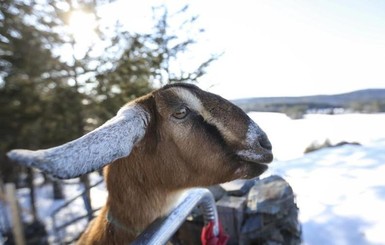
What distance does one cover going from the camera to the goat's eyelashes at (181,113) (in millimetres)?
1770

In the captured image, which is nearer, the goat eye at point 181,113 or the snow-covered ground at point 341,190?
the goat eye at point 181,113

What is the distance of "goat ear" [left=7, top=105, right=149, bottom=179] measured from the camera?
2.98 ft

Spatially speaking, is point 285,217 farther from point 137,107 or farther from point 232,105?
point 137,107

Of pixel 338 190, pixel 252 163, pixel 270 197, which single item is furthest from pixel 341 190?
pixel 252 163

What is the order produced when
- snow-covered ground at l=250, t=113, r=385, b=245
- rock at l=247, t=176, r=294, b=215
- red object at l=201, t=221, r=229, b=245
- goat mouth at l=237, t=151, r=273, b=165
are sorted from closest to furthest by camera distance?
1. goat mouth at l=237, t=151, r=273, b=165
2. red object at l=201, t=221, r=229, b=245
3. rock at l=247, t=176, r=294, b=215
4. snow-covered ground at l=250, t=113, r=385, b=245

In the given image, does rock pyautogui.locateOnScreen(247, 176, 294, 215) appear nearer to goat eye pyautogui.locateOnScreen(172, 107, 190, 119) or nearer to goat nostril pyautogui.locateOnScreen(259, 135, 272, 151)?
goat nostril pyautogui.locateOnScreen(259, 135, 272, 151)

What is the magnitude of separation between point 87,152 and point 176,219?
0.82 metres

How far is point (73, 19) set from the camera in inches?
297

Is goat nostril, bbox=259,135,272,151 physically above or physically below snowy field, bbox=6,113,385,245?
above

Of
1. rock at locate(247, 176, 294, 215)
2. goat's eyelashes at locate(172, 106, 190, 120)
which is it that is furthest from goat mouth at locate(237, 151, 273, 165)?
rock at locate(247, 176, 294, 215)

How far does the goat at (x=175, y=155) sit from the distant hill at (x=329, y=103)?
28.0 ft

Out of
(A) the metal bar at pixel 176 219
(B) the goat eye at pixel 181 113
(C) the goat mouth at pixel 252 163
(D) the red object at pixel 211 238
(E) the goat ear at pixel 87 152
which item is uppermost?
(B) the goat eye at pixel 181 113

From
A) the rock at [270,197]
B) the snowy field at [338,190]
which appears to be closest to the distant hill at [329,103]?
the snowy field at [338,190]

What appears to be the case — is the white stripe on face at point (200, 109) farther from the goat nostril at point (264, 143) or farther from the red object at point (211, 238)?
the red object at point (211, 238)
